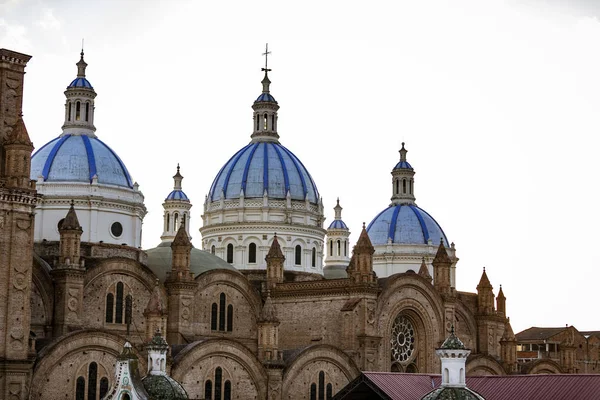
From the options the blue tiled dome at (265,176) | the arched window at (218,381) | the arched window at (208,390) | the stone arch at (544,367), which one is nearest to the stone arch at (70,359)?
the arched window at (208,390)

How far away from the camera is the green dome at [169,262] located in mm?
74188

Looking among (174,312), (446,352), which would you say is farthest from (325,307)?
(446,352)

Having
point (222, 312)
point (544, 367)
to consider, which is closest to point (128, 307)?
point (222, 312)

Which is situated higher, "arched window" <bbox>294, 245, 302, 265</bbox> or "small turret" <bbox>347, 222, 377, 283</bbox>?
"arched window" <bbox>294, 245, 302, 265</bbox>

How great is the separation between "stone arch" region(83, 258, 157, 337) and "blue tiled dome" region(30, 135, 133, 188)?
293 inches

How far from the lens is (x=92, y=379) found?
60.3 meters

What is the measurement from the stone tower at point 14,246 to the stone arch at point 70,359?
137 centimetres

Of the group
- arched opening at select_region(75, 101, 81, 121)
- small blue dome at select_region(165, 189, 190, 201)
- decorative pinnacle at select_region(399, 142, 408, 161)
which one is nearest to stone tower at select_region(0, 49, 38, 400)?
arched opening at select_region(75, 101, 81, 121)

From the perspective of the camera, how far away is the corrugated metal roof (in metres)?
52.3

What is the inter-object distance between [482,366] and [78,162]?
35.2 meters

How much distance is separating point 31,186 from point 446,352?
2498 cm

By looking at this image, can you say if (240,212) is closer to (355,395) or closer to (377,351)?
(377,351)

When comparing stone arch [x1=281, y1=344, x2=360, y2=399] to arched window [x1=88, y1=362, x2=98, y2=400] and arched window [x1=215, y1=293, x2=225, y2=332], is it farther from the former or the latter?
arched window [x1=88, y1=362, x2=98, y2=400]

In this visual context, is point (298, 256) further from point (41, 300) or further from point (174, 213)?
point (41, 300)
